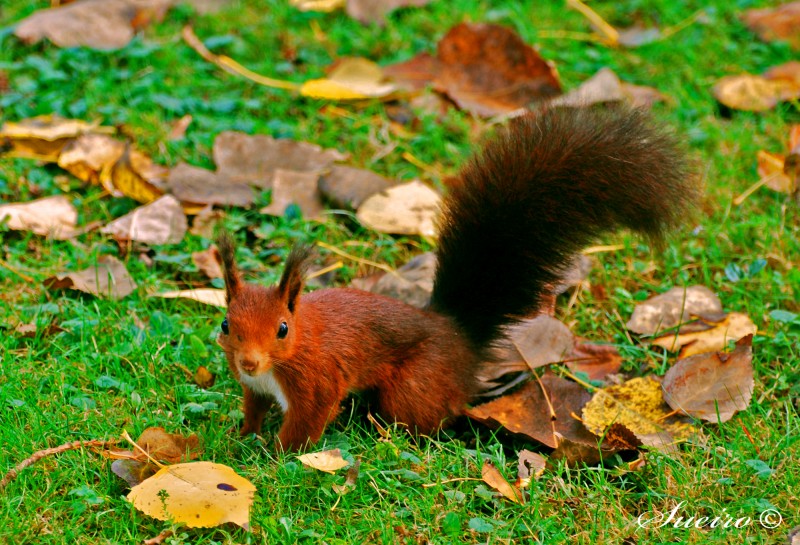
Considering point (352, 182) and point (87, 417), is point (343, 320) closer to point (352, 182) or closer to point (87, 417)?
point (87, 417)

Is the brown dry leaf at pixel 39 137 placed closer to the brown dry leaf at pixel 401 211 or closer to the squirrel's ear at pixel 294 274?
the brown dry leaf at pixel 401 211

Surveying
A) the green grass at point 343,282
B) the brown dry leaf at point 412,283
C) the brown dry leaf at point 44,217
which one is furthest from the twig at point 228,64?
the brown dry leaf at point 412,283

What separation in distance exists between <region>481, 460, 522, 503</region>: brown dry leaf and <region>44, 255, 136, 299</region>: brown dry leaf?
1158 mm

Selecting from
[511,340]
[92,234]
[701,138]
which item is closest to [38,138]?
[92,234]

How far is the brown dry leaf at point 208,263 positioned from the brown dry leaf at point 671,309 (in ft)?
3.80

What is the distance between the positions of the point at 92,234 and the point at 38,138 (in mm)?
478

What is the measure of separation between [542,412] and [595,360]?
309 millimetres

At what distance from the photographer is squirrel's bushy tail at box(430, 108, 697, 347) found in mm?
2289

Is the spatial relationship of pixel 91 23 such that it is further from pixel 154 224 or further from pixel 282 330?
pixel 282 330

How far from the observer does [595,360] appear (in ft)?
8.68

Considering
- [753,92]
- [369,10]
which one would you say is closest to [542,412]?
[753,92]

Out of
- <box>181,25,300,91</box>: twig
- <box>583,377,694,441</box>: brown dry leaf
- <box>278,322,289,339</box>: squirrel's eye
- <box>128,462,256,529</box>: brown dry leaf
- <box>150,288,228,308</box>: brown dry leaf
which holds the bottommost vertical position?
<box>583,377,694,441</box>: brown dry leaf

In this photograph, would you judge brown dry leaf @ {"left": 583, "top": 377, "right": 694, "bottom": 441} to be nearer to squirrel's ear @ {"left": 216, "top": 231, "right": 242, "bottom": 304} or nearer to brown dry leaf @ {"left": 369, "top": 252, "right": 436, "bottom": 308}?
brown dry leaf @ {"left": 369, "top": 252, "right": 436, "bottom": 308}

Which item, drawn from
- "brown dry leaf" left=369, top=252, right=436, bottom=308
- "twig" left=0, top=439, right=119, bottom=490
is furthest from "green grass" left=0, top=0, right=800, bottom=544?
"brown dry leaf" left=369, top=252, right=436, bottom=308
